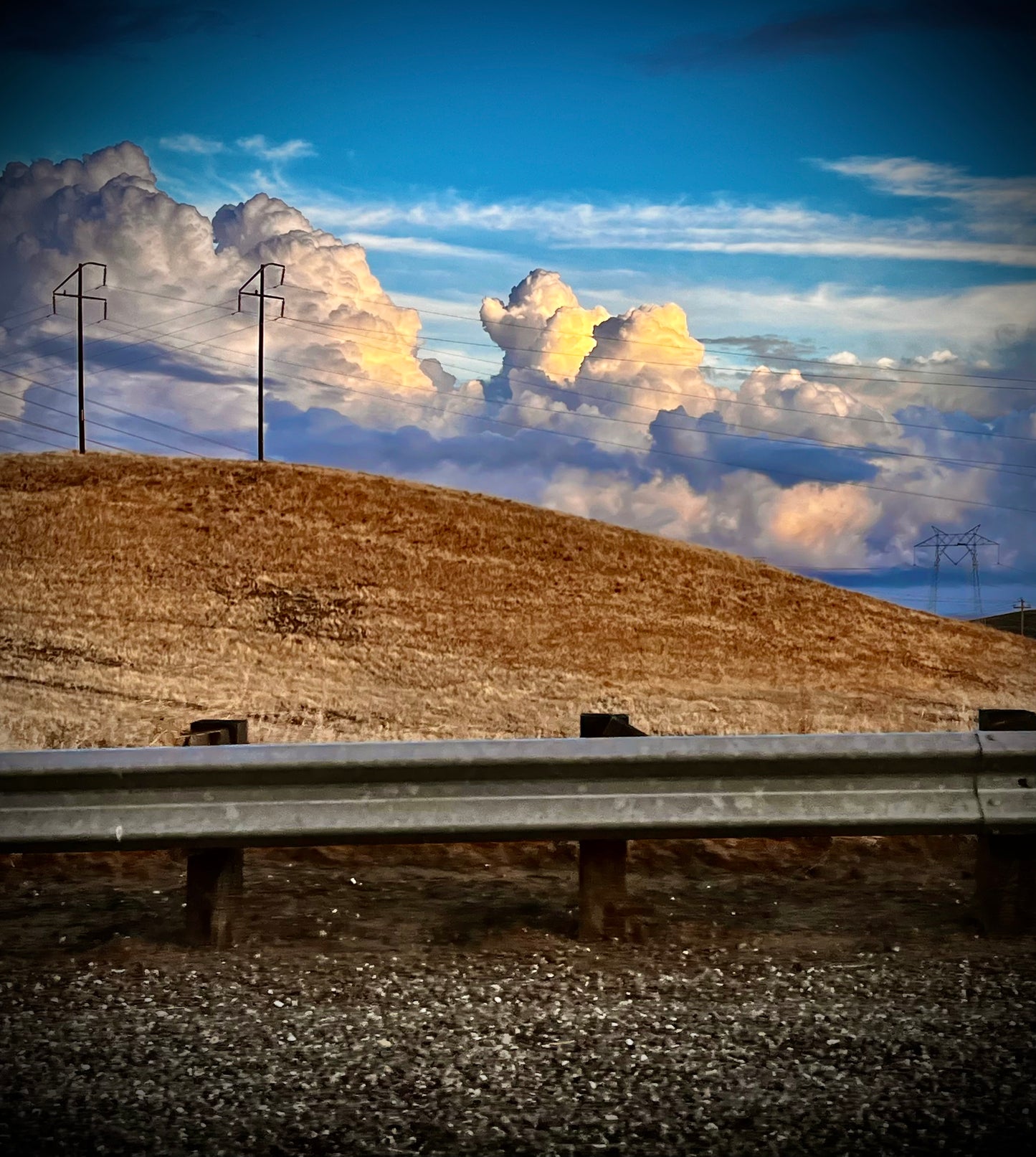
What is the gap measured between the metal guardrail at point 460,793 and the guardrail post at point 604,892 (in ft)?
0.90

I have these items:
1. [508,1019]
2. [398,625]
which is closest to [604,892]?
[508,1019]

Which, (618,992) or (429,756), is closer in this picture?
(618,992)

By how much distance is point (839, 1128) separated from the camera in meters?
3.24

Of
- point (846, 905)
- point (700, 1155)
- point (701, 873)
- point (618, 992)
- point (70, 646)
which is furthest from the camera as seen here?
point (70, 646)

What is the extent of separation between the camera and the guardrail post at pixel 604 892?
5.11 metres

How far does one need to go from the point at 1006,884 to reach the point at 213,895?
3.12 meters

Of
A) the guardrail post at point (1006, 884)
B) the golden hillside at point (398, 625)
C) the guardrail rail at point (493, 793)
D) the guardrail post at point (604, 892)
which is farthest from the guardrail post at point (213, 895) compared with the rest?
the golden hillside at point (398, 625)

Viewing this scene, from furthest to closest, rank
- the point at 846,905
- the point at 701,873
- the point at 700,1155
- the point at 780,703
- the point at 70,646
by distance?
the point at 70,646 → the point at 780,703 → the point at 701,873 → the point at 846,905 → the point at 700,1155

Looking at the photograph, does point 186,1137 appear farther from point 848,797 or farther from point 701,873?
point 701,873

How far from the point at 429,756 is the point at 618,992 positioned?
3.60 feet

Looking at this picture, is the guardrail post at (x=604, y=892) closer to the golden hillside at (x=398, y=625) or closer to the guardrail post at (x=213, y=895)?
the guardrail post at (x=213, y=895)

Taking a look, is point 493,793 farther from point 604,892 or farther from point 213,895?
point 213,895

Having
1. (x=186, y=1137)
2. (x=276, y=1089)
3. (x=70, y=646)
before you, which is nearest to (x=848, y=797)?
(x=276, y=1089)

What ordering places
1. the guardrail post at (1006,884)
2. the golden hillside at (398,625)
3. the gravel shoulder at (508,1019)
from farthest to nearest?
the golden hillside at (398,625), the guardrail post at (1006,884), the gravel shoulder at (508,1019)
